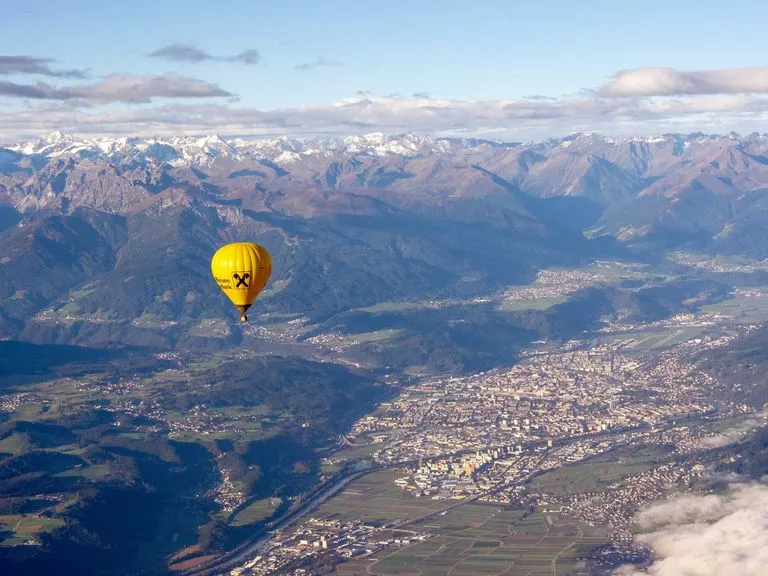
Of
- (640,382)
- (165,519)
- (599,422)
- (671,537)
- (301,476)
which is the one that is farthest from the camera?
(640,382)

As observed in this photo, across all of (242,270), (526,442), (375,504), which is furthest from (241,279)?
(526,442)

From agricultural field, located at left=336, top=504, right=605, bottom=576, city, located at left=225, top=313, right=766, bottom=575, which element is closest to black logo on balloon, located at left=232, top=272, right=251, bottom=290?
agricultural field, located at left=336, top=504, right=605, bottom=576

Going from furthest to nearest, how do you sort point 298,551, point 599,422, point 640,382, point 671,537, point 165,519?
A: point 640,382, point 599,422, point 165,519, point 298,551, point 671,537

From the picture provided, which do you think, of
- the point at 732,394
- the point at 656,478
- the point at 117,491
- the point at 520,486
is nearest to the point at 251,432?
the point at 117,491

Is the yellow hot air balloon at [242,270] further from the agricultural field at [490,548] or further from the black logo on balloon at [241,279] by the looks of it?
the agricultural field at [490,548]

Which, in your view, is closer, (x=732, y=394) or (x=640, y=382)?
(x=732, y=394)

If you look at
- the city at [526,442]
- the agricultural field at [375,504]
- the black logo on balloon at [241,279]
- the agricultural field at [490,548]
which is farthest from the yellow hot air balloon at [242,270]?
the agricultural field at [375,504]

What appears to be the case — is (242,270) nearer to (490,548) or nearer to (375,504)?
(490,548)

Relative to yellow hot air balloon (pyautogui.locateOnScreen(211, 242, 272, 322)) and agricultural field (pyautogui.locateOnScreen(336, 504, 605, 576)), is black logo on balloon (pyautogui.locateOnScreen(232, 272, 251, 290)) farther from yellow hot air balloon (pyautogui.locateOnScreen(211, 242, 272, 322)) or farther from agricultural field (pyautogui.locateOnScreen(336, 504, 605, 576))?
agricultural field (pyautogui.locateOnScreen(336, 504, 605, 576))

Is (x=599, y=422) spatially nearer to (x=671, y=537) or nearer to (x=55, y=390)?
(x=671, y=537)
